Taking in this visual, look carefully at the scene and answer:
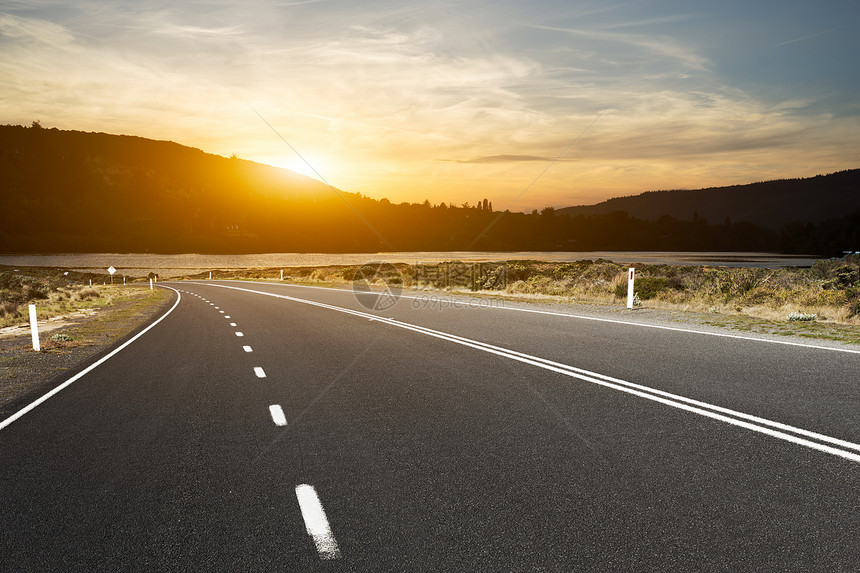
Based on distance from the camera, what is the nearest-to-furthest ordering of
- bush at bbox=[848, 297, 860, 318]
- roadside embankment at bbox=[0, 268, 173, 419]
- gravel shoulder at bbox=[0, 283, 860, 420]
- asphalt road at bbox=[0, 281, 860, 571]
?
1. asphalt road at bbox=[0, 281, 860, 571]
2. roadside embankment at bbox=[0, 268, 173, 419]
3. gravel shoulder at bbox=[0, 283, 860, 420]
4. bush at bbox=[848, 297, 860, 318]

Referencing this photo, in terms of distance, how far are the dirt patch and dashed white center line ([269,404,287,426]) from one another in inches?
123

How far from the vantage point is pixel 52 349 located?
13.1 metres

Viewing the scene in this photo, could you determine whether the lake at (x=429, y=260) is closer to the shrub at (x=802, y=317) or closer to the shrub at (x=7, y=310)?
the shrub at (x=7, y=310)

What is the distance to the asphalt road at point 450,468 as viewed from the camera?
3.37 m

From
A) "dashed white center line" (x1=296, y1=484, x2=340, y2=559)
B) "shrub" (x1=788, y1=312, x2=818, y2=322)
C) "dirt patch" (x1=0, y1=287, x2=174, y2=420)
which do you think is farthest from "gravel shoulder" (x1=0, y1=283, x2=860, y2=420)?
"dashed white center line" (x1=296, y1=484, x2=340, y2=559)

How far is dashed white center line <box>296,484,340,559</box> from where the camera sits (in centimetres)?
338

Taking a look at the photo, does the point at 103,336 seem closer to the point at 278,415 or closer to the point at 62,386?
the point at 62,386

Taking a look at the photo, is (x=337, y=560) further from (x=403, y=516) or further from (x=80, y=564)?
(x=80, y=564)

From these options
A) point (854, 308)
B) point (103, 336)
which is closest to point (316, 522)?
point (103, 336)

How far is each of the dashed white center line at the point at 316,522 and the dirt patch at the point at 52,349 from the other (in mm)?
4857

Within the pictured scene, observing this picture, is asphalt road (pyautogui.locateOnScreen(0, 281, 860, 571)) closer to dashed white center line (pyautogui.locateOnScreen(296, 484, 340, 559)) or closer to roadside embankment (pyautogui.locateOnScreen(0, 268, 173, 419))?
dashed white center line (pyautogui.locateOnScreen(296, 484, 340, 559))

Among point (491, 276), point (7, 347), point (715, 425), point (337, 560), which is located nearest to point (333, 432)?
point (337, 560)

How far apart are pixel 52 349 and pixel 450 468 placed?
11.9 meters

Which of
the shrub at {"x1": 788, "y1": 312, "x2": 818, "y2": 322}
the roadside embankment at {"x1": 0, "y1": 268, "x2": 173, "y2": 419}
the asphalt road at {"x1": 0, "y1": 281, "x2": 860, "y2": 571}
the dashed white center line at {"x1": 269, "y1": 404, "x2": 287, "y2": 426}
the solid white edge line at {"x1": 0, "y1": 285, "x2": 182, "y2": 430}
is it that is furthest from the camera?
the shrub at {"x1": 788, "y1": 312, "x2": 818, "y2": 322}
